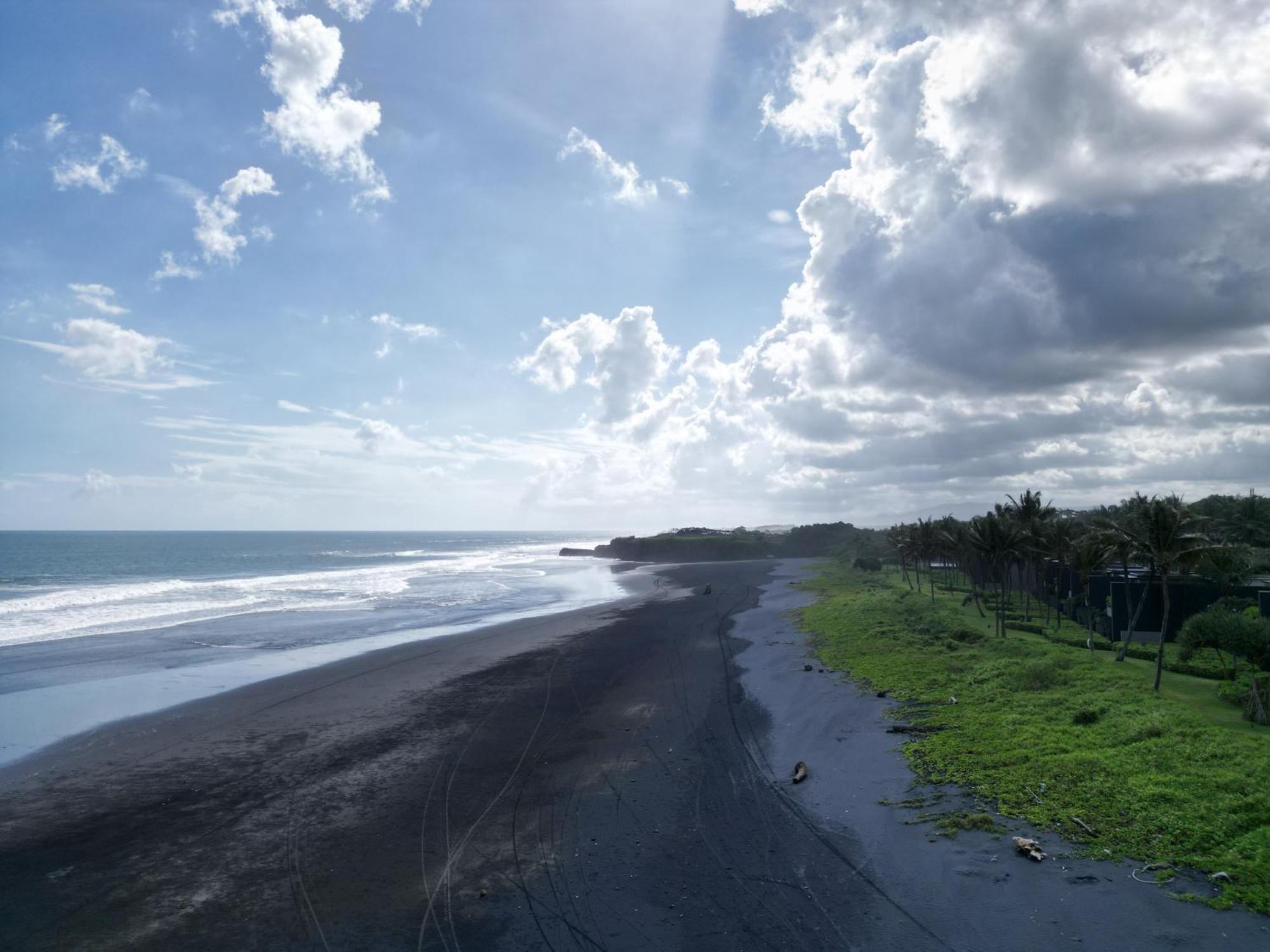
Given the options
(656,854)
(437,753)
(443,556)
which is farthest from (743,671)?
(443,556)

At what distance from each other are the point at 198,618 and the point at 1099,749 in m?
51.9

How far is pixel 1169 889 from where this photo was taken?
11.3 meters

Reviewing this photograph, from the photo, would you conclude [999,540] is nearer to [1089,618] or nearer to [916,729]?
[1089,618]

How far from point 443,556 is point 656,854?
141 meters

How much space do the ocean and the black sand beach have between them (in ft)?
15.8

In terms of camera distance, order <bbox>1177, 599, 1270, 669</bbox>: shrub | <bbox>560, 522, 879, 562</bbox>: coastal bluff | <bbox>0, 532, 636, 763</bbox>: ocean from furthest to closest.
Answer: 1. <bbox>560, 522, 879, 562</bbox>: coastal bluff
2. <bbox>0, 532, 636, 763</bbox>: ocean
3. <bbox>1177, 599, 1270, 669</bbox>: shrub

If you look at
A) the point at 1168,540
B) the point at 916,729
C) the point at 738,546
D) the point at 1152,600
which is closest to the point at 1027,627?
the point at 1152,600

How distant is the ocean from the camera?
89.9ft

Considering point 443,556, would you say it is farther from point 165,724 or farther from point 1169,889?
point 1169,889

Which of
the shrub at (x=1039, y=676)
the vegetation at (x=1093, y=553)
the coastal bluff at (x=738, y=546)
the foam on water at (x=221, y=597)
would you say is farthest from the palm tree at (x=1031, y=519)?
the coastal bluff at (x=738, y=546)

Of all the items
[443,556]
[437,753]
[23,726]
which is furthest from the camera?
[443,556]

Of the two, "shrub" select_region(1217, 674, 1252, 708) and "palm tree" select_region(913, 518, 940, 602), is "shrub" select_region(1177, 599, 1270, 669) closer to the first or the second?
"shrub" select_region(1217, 674, 1252, 708)

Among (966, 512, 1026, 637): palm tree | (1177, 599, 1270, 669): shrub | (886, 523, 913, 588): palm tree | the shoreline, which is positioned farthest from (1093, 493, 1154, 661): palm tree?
(886, 523, 913, 588): palm tree

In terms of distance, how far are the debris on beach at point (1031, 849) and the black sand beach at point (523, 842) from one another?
208mm
